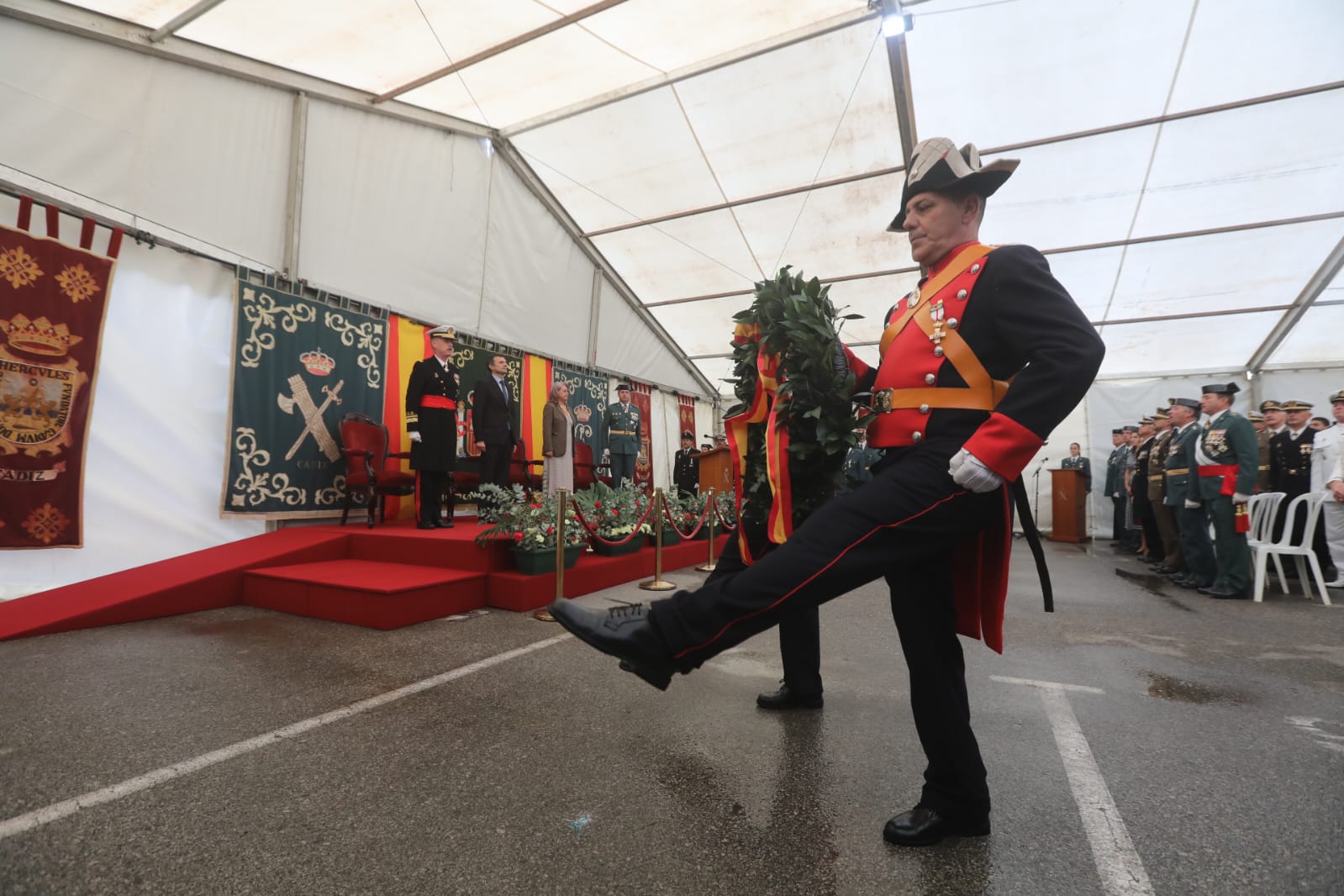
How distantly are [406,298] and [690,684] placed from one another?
6.01 meters

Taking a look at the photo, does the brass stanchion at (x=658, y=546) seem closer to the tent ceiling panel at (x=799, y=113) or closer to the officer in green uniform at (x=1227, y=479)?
the officer in green uniform at (x=1227, y=479)

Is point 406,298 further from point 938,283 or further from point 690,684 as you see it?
point 938,283

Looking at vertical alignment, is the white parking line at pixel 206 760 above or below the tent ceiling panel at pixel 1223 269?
below

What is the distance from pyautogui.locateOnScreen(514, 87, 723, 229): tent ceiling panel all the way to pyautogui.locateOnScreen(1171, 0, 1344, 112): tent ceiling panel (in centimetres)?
536

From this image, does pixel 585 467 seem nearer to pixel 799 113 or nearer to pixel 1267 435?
pixel 799 113

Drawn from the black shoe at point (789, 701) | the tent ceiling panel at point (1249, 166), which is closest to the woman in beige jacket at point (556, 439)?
the black shoe at point (789, 701)

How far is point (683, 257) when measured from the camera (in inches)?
404

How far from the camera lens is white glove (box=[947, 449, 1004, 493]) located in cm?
137

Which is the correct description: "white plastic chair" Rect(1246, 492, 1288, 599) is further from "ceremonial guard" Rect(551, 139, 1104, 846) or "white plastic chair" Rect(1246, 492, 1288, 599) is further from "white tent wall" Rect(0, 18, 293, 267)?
"white tent wall" Rect(0, 18, 293, 267)

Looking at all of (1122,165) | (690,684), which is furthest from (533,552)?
(1122,165)

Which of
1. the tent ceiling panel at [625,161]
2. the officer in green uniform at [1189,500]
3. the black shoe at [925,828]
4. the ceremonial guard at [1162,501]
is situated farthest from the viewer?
the tent ceiling panel at [625,161]

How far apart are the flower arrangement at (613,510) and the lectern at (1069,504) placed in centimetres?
867

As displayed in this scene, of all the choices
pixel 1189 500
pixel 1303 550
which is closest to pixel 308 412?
pixel 1189 500

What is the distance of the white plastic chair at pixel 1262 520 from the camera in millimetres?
5602
